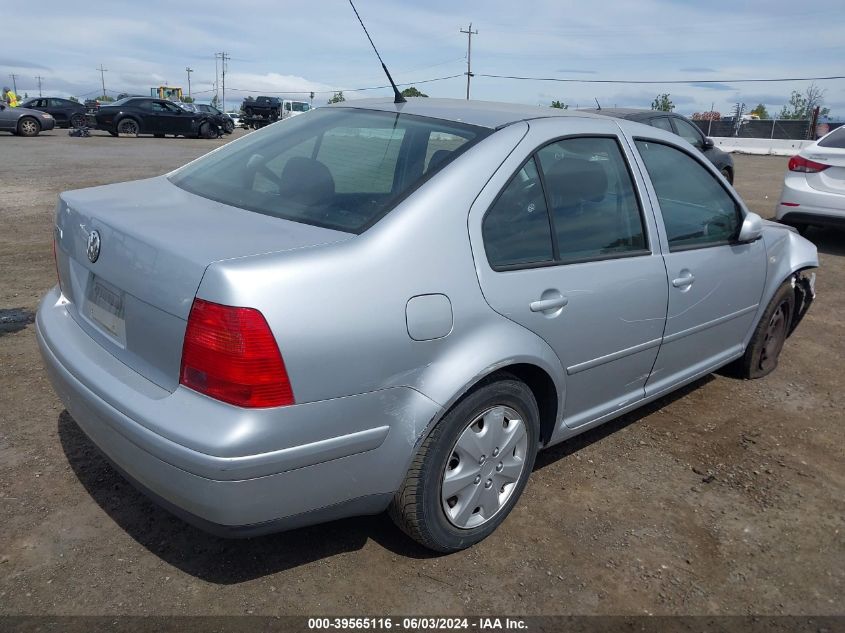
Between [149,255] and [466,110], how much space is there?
154 centimetres

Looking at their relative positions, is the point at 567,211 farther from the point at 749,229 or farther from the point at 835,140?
the point at 835,140

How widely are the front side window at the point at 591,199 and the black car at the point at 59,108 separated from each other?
32884 mm

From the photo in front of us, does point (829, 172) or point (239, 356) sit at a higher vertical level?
point (829, 172)

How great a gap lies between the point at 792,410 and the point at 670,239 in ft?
Result: 5.31

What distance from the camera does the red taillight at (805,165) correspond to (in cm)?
825

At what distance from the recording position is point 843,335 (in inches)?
221

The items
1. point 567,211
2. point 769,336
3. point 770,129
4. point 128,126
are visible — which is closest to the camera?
point 567,211

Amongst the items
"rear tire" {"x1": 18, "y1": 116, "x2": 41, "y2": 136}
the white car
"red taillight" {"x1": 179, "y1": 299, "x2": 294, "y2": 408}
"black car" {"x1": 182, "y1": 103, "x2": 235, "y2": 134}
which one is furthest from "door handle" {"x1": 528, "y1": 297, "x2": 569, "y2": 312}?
"black car" {"x1": 182, "y1": 103, "x2": 235, "y2": 134}

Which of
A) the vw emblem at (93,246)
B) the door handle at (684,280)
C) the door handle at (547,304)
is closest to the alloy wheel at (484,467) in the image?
the door handle at (547,304)

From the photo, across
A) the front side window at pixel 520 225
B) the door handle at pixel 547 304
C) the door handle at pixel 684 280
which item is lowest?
the door handle at pixel 684 280

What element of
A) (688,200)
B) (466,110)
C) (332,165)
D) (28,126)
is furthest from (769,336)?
(28,126)

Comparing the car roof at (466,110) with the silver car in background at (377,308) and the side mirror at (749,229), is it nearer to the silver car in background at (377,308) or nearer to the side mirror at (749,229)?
the silver car in background at (377,308)

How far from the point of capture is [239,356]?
2.04 m

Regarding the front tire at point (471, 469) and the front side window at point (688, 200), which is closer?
the front tire at point (471, 469)
